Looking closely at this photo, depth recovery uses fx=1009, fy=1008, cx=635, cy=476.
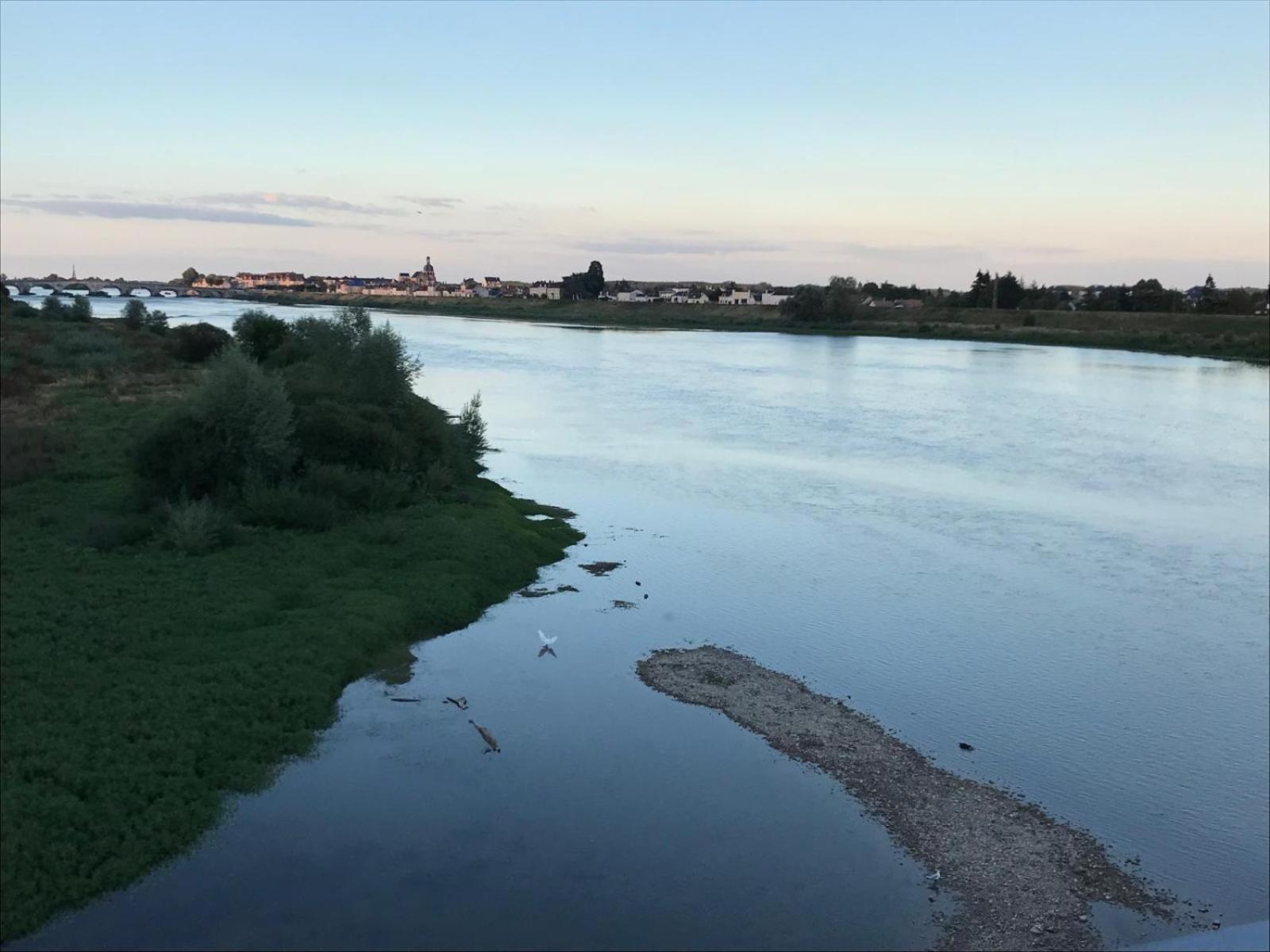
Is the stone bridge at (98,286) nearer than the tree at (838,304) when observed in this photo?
No

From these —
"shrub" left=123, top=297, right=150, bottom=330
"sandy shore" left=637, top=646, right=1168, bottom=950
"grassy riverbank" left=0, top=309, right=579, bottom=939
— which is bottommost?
"sandy shore" left=637, top=646, right=1168, bottom=950

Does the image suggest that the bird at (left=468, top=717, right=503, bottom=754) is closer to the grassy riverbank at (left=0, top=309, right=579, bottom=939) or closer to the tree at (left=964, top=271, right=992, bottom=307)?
the grassy riverbank at (left=0, top=309, right=579, bottom=939)

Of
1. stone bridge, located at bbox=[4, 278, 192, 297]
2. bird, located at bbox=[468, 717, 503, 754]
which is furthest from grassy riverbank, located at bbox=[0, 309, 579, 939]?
stone bridge, located at bbox=[4, 278, 192, 297]

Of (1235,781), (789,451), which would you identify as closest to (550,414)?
(789,451)

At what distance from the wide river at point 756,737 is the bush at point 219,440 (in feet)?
20.3

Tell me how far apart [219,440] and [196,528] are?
11.9ft

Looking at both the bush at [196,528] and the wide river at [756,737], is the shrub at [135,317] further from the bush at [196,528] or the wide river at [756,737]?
the bush at [196,528]

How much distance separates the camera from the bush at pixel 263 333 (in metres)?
46.3

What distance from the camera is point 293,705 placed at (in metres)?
14.1

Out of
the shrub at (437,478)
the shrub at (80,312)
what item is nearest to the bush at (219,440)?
the shrub at (437,478)

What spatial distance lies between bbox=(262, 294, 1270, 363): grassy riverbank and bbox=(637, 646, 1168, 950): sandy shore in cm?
8925

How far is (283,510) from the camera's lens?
21.8 meters

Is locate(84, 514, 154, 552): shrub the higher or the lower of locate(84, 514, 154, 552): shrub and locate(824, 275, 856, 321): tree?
the lower

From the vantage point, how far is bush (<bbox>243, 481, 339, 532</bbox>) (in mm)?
21672
